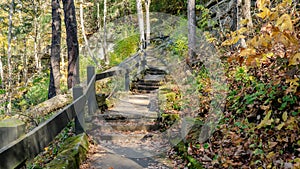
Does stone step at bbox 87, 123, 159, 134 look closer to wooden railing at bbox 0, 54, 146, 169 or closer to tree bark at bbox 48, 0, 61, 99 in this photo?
wooden railing at bbox 0, 54, 146, 169

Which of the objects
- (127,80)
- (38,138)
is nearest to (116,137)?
(38,138)

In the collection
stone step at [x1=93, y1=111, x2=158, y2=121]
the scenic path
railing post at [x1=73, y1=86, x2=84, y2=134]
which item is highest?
railing post at [x1=73, y1=86, x2=84, y2=134]

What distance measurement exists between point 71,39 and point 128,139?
501 centimetres

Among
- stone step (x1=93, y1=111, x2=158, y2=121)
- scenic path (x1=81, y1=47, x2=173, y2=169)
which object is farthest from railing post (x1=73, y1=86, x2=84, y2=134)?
stone step (x1=93, y1=111, x2=158, y2=121)

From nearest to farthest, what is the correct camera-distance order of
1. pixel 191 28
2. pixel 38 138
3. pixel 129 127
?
pixel 38 138
pixel 129 127
pixel 191 28

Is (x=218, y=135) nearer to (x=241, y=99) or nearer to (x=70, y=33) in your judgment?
(x=241, y=99)

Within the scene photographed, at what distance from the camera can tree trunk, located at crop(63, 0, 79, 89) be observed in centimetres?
917

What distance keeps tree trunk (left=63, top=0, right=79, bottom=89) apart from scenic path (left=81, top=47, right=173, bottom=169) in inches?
80.1

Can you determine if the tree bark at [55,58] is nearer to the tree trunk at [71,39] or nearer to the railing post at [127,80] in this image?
the tree trunk at [71,39]

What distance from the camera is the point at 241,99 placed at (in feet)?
16.1

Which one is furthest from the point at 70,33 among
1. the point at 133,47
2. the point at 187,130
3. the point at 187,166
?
the point at 133,47

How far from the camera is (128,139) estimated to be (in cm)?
590

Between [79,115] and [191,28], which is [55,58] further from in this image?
[79,115]

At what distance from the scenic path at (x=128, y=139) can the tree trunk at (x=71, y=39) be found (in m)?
2.04
